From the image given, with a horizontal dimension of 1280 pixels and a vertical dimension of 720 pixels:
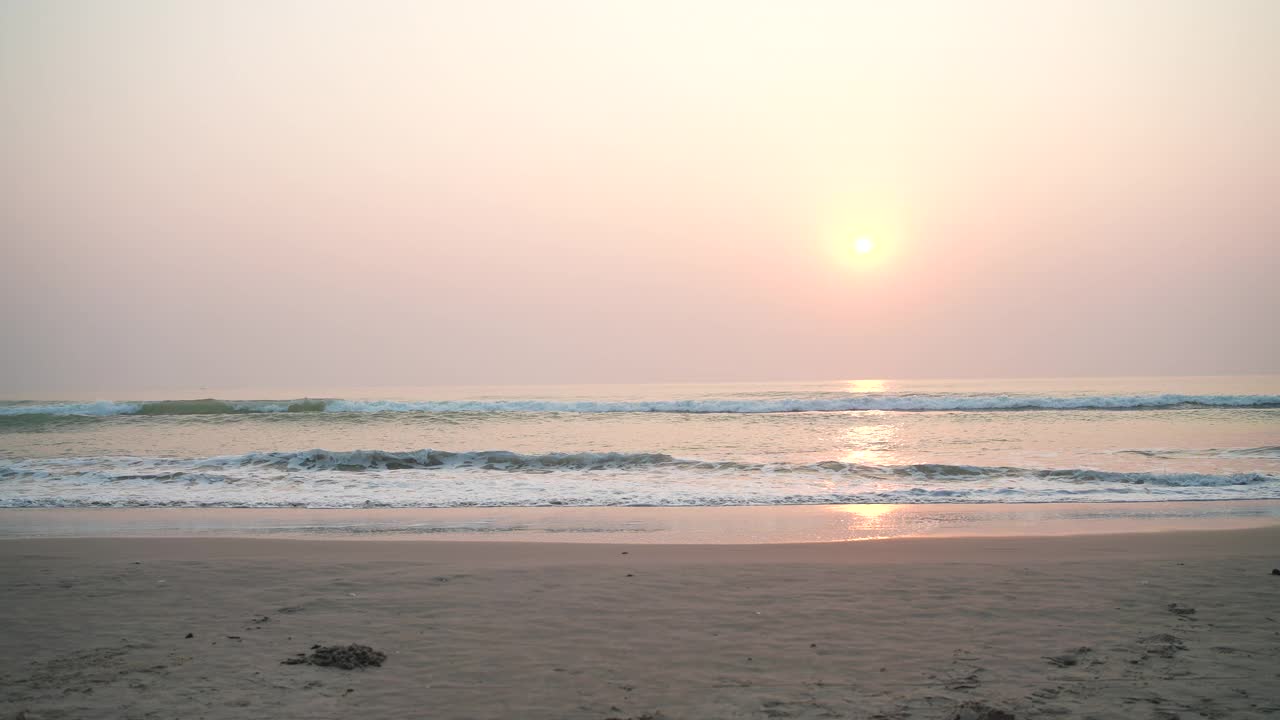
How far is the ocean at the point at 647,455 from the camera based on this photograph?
1609 centimetres

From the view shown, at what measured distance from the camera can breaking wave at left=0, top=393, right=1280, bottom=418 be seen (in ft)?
135

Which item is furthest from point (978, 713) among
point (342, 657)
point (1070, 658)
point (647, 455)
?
point (647, 455)

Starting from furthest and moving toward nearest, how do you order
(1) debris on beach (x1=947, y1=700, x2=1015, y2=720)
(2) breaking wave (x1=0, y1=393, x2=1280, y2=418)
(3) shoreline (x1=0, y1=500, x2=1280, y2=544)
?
(2) breaking wave (x1=0, y1=393, x2=1280, y2=418)
(3) shoreline (x1=0, y1=500, x2=1280, y2=544)
(1) debris on beach (x1=947, y1=700, x2=1015, y2=720)

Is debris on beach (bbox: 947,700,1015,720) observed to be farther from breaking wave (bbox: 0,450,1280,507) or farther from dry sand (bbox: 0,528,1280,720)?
breaking wave (bbox: 0,450,1280,507)

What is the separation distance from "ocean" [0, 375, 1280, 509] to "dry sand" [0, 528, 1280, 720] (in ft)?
20.6

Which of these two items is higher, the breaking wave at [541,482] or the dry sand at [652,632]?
the dry sand at [652,632]

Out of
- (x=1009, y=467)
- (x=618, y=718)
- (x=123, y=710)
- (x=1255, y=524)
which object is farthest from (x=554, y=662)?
(x=1009, y=467)

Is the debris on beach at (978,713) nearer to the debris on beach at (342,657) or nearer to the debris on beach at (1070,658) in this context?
the debris on beach at (1070,658)

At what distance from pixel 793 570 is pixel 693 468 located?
1172 centimetres

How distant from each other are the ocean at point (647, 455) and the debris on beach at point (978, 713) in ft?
33.0

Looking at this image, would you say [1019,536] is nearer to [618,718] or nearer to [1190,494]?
[1190,494]

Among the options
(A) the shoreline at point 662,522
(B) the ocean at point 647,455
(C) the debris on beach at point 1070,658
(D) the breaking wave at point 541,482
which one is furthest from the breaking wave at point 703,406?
(C) the debris on beach at point 1070,658

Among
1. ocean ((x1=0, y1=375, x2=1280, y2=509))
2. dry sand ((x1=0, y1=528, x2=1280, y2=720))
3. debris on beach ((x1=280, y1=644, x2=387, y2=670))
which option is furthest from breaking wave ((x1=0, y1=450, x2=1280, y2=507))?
debris on beach ((x1=280, y1=644, x2=387, y2=670))

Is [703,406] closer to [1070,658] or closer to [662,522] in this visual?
[662,522]
